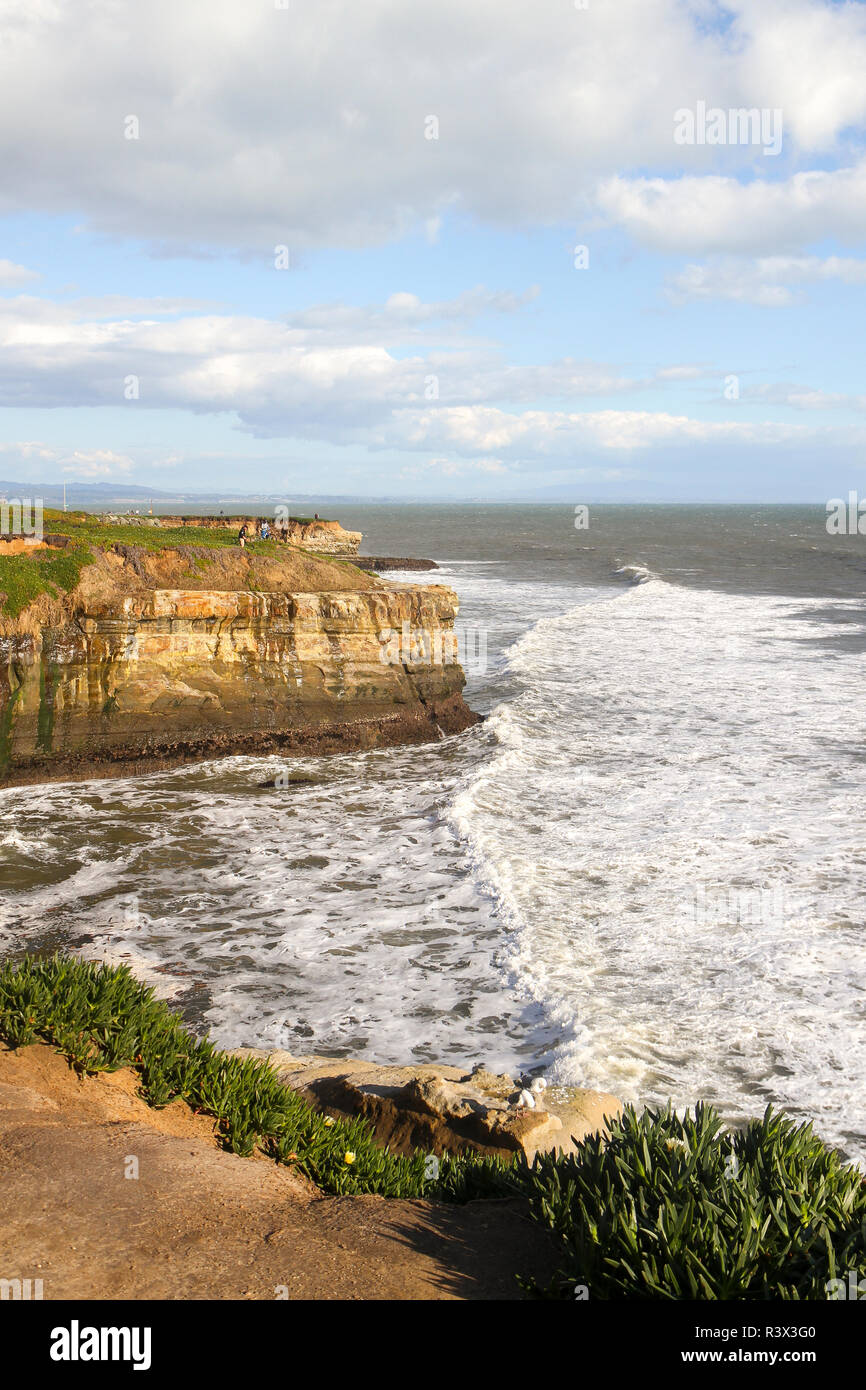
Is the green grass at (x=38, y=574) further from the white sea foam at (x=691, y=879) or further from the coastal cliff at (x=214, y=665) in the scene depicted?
the white sea foam at (x=691, y=879)

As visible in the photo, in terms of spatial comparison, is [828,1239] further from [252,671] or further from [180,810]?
[252,671]

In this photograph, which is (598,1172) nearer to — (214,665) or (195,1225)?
(195,1225)

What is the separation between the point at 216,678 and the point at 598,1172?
1660 cm

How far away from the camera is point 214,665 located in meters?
20.5

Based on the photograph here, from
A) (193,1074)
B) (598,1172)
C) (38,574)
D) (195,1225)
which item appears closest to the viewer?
(195,1225)

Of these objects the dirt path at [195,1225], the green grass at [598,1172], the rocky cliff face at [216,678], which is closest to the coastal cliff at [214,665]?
the rocky cliff face at [216,678]

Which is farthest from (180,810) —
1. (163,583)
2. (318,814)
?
(163,583)

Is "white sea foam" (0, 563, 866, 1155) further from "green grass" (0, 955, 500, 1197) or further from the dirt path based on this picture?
the dirt path

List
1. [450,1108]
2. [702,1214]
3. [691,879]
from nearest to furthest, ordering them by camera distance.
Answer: [702,1214] < [450,1108] < [691,879]

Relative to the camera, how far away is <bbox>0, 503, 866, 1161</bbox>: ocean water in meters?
9.61

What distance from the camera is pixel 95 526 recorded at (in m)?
25.3

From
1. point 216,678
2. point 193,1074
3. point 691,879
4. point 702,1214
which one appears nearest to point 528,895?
point 691,879
